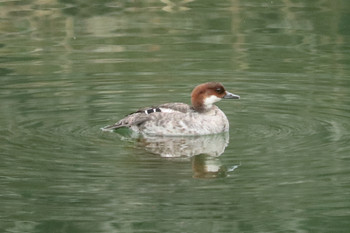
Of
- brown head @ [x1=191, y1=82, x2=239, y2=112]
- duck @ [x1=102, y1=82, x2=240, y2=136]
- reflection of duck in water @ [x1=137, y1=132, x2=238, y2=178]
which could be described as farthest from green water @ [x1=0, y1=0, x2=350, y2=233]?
brown head @ [x1=191, y1=82, x2=239, y2=112]

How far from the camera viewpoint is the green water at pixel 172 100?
10094 millimetres

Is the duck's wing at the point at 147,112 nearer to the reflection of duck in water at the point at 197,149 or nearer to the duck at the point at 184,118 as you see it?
the duck at the point at 184,118

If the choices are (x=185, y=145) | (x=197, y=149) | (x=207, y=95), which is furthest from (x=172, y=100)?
(x=197, y=149)

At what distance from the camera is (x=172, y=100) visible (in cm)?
1526

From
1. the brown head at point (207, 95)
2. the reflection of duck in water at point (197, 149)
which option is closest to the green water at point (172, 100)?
the reflection of duck in water at point (197, 149)

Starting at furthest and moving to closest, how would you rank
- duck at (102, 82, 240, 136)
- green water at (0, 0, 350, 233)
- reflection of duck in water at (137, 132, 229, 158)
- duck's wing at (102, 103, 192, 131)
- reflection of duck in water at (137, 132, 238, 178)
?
1. duck's wing at (102, 103, 192, 131)
2. duck at (102, 82, 240, 136)
3. reflection of duck in water at (137, 132, 229, 158)
4. reflection of duck in water at (137, 132, 238, 178)
5. green water at (0, 0, 350, 233)

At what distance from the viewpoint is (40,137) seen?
1286 cm

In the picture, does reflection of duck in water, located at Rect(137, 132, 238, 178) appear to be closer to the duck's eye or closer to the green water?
the green water

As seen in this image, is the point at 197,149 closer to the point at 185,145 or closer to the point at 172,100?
the point at 185,145

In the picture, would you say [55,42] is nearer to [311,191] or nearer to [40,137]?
[40,137]

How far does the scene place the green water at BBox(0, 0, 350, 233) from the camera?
397 inches

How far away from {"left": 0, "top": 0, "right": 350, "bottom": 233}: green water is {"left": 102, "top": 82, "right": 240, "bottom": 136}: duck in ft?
0.56

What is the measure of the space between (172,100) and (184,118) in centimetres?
192

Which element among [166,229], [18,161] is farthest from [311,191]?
[18,161]
